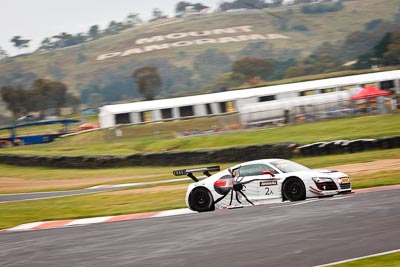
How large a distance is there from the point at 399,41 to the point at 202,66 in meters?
84.3

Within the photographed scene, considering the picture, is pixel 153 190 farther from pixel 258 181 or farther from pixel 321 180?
pixel 321 180

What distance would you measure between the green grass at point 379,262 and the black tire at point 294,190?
27.3ft

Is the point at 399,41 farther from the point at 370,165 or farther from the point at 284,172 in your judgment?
the point at 284,172

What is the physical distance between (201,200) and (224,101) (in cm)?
4159

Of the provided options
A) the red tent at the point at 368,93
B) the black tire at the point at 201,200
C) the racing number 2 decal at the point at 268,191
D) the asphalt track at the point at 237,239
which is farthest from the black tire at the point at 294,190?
the red tent at the point at 368,93

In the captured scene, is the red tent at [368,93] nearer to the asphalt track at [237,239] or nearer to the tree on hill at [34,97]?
the asphalt track at [237,239]

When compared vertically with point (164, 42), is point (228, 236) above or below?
below

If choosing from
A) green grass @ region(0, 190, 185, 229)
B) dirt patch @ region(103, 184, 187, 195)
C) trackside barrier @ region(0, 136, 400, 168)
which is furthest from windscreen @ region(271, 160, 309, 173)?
trackside barrier @ region(0, 136, 400, 168)

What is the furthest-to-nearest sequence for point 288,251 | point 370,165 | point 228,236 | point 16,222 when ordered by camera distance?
point 370,165 < point 16,222 < point 228,236 < point 288,251

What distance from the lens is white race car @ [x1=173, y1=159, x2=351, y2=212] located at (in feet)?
62.1

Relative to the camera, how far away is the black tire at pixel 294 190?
1903 cm

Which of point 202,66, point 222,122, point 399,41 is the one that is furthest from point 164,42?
point 222,122

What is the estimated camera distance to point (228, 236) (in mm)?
13617

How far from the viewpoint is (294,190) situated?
19.2 meters
